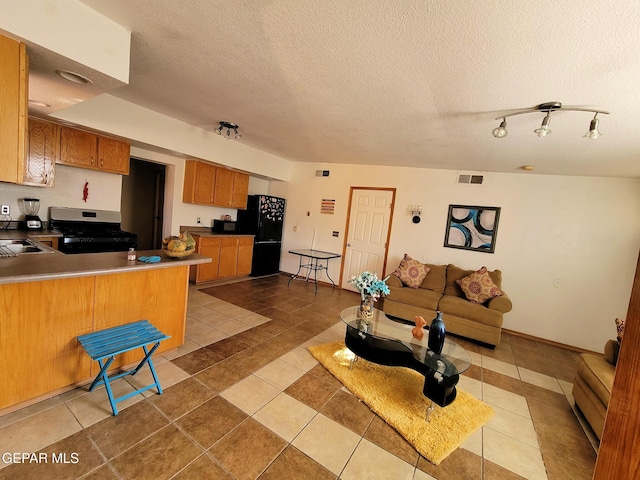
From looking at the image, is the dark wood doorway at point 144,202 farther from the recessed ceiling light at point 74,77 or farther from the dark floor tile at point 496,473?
the dark floor tile at point 496,473

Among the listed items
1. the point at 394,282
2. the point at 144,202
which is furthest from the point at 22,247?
the point at 394,282

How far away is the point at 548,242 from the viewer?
13.0 ft

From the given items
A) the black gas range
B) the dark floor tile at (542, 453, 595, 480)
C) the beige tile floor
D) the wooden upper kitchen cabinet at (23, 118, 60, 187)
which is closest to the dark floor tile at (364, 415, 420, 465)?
the beige tile floor

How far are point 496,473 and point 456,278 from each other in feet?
9.39

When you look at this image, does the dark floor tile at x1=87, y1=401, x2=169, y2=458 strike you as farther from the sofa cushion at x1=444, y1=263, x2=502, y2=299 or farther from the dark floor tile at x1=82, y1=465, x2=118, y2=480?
the sofa cushion at x1=444, y1=263, x2=502, y2=299

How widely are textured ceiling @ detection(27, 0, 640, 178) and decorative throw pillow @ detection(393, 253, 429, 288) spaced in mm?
1896

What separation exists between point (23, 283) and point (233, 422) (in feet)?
5.10

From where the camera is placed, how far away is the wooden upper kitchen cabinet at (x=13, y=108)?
58.2 inches

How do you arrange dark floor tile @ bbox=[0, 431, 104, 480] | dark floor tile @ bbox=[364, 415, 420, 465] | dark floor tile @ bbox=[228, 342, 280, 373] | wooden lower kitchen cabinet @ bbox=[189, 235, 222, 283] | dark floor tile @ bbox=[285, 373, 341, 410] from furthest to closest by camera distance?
wooden lower kitchen cabinet @ bbox=[189, 235, 222, 283] < dark floor tile @ bbox=[228, 342, 280, 373] < dark floor tile @ bbox=[285, 373, 341, 410] < dark floor tile @ bbox=[364, 415, 420, 465] < dark floor tile @ bbox=[0, 431, 104, 480]

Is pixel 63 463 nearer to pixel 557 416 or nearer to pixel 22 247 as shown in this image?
pixel 22 247

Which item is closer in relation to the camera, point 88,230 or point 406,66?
point 406,66

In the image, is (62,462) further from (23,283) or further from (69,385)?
(23,283)

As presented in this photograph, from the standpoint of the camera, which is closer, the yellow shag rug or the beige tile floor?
the beige tile floor

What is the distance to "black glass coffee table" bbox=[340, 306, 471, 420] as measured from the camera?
197 centimetres
